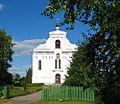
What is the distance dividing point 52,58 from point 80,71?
32555mm

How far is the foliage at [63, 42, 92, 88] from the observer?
1673 centimetres

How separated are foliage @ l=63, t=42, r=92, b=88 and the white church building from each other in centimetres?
2933

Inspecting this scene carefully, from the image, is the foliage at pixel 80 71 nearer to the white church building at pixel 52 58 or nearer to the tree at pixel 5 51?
the tree at pixel 5 51

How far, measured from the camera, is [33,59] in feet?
163

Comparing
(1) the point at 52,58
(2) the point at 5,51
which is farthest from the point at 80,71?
(1) the point at 52,58

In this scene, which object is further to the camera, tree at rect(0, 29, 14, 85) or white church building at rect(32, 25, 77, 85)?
white church building at rect(32, 25, 77, 85)

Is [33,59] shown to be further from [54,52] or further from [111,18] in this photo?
[111,18]

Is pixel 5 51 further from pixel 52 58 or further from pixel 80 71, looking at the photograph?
pixel 52 58

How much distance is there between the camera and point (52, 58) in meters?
49.6

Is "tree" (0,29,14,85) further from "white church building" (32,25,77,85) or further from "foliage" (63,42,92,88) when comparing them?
"white church building" (32,25,77,85)

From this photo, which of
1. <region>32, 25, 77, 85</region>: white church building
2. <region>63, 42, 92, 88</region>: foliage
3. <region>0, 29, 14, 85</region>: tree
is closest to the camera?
<region>63, 42, 92, 88</region>: foliage

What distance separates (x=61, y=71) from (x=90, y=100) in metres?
31.5

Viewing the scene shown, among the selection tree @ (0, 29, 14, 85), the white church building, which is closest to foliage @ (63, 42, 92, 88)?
tree @ (0, 29, 14, 85)

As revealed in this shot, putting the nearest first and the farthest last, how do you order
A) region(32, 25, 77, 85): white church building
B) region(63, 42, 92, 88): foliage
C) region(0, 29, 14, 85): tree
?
1. region(63, 42, 92, 88): foliage
2. region(0, 29, 14, 85): tree
3. region(32, 25, 77, 85): white church building
